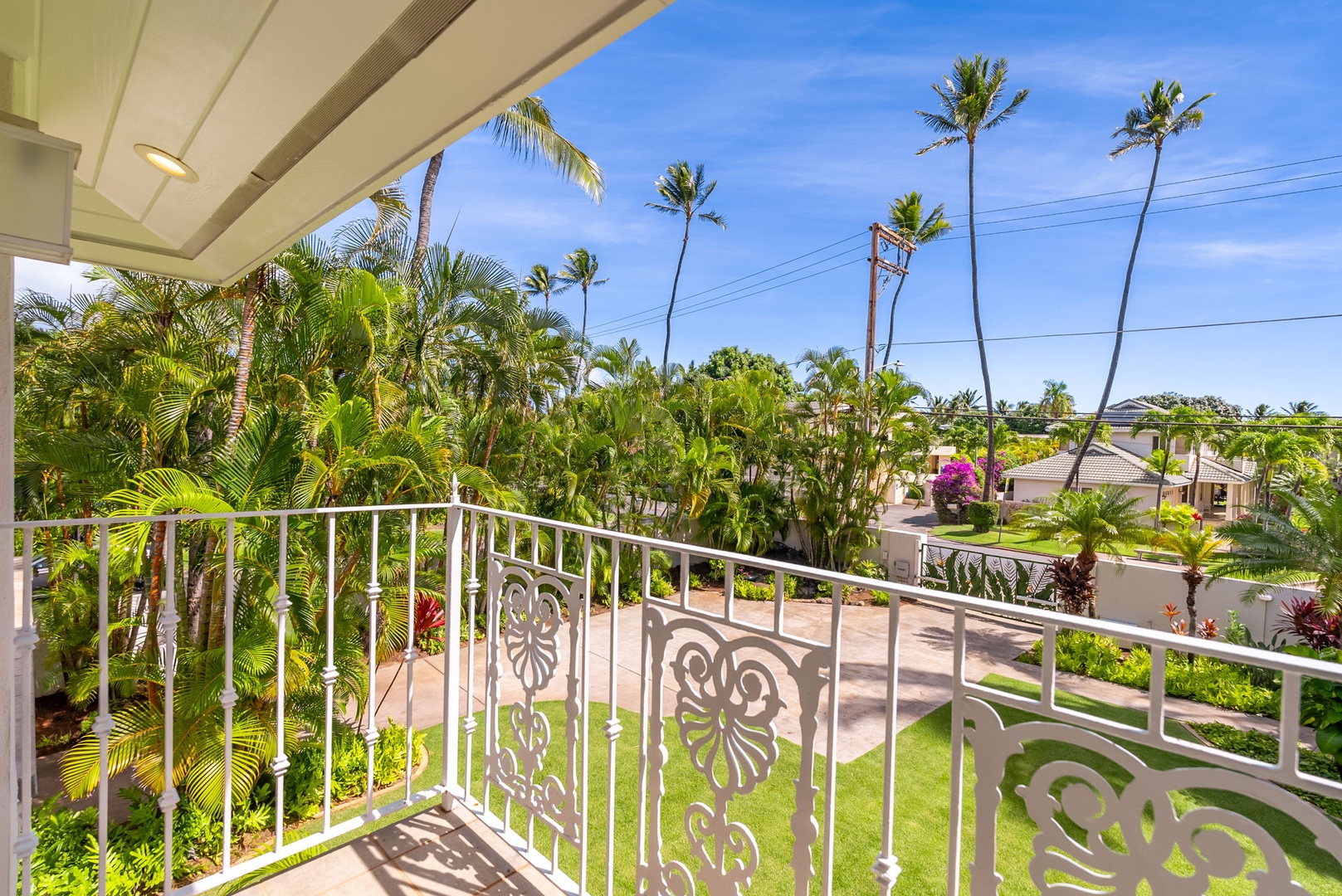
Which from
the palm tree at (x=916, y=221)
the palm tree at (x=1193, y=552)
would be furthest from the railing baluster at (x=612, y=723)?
the palm tree at (x=916, y=221)

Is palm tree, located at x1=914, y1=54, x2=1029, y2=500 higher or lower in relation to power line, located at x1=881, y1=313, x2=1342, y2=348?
higher

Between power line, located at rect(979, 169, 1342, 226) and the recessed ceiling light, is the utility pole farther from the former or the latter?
the recessed ceiling light

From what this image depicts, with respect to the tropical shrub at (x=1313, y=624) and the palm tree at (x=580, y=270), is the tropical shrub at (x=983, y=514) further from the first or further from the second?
the palm tree at (x=580, y=270)

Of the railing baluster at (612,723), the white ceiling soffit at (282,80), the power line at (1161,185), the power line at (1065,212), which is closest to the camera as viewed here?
the white ceiling soffit at (282,80)

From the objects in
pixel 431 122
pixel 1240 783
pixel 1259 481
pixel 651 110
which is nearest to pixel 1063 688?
pixel 1240 783

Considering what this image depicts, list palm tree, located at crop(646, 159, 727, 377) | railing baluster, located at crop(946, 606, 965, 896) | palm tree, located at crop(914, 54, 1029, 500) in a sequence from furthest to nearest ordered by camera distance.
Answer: palm tree, located at crop(646, 159, 727, 377) → palm tree, located at crop(914, 54, 1029, 500) → railing baluster, located at crop(946, 606, 965, 896)

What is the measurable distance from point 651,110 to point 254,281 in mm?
15074

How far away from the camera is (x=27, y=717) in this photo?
4.84 feet

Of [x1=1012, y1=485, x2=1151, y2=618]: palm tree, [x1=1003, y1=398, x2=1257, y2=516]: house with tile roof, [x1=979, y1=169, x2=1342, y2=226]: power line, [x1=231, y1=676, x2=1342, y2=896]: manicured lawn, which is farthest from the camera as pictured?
[x1=1003, y1=398, x2=1257, y2=516]: house with tile roof

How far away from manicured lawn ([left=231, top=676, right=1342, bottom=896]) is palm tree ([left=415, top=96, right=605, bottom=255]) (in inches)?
277

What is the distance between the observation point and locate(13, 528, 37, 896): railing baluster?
1.40 meters

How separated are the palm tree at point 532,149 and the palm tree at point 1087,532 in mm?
8612

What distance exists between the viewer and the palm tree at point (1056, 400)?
39.4m

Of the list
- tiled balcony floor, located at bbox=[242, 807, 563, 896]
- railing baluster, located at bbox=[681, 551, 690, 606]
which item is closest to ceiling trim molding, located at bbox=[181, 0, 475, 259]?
railing baluster, located at bbox=[681, 551, 690, 606]
